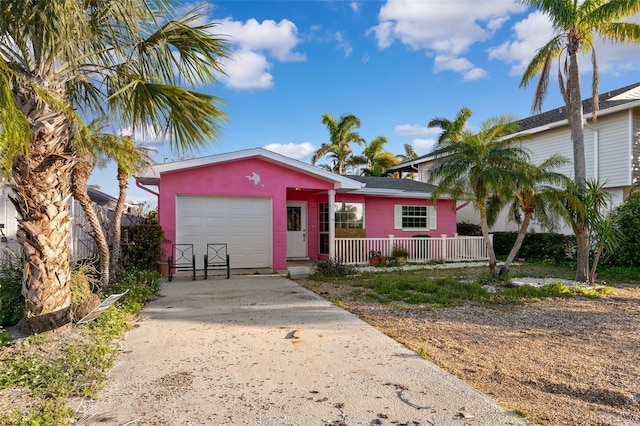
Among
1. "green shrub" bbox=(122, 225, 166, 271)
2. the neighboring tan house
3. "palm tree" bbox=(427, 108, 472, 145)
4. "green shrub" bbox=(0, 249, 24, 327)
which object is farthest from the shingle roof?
"green shrub" bbox=(0, 249, 24, 327)

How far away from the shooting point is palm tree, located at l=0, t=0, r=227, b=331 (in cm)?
390

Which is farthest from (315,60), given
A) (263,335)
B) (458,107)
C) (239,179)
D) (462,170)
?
(458,107)

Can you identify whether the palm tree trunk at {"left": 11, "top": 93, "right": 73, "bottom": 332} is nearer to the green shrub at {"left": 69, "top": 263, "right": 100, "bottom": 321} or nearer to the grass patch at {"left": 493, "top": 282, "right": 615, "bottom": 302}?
the green shrub at {"left": 69, "top": 263, "right": 100, "bottom": 321}

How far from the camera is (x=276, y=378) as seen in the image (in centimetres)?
375

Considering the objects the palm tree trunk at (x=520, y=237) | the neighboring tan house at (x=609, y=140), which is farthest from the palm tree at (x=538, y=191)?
the neighboring tan house at (x=609, y=140)

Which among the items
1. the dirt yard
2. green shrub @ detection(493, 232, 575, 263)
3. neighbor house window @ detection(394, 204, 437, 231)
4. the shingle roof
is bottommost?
the dirt yard

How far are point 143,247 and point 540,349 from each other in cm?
919

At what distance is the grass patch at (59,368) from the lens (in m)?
2.98

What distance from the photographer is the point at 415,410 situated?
3.09 meters

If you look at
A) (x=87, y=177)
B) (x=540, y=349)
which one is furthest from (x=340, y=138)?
(x=540, y=349)

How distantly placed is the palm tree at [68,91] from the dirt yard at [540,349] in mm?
4333

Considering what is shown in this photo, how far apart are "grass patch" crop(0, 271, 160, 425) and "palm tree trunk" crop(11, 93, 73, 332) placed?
39 cm

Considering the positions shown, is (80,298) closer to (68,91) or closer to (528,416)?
(68,91)

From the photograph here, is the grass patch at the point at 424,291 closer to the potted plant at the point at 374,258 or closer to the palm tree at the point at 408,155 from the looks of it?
the potted plant at the point at 374,258
